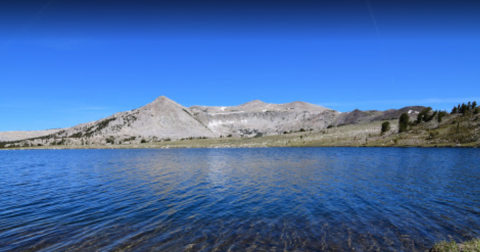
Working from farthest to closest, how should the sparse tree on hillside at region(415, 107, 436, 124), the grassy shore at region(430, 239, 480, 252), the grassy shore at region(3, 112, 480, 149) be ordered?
the sparse tree on hillside at region(415, 107, 436, 124)
the grassy shore at region(3, 112, 480, 149)
the grassy shore at region(430, 239, 480, 252)

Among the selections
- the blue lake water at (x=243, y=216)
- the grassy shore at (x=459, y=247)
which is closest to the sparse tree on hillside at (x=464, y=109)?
the blue lake water at (x=243, y=216)

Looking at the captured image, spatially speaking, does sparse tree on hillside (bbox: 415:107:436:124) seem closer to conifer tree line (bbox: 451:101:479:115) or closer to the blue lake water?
conifer tree line (bbox: 451:101:479:115)

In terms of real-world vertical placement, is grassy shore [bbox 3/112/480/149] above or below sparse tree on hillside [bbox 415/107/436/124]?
below

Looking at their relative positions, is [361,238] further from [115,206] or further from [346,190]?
[115,206]

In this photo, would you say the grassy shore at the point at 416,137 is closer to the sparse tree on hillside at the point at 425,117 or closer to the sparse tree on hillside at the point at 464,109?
the sparse tree on hillside at the point at 464,109

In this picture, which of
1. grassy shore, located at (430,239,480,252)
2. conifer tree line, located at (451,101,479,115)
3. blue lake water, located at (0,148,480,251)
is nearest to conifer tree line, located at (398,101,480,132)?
conifer tree line, located at (451,101,479,115)

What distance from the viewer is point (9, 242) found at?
15.6 metres

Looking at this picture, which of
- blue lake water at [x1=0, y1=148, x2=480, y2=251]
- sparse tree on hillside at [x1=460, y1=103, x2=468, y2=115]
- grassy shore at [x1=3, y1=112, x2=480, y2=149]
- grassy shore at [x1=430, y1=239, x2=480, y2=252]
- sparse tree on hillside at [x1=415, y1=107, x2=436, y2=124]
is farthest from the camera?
sparse tree on hillside at [x1=415, y1=107, x2=436, y2=124]

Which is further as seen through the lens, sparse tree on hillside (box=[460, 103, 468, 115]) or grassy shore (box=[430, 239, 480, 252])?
sparse tree on hillside (box=[460, 103, 468, 115])

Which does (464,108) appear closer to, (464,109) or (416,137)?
(464,109)

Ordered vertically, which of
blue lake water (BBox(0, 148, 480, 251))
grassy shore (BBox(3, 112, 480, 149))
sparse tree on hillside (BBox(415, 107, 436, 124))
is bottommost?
blue lake water (BBox(0, 148, 480, 251))

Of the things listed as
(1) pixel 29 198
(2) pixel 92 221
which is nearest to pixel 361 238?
(2) pixel 92 221

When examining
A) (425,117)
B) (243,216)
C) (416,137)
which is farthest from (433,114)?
(243,216)

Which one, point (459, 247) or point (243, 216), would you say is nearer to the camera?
point (459, 247)
